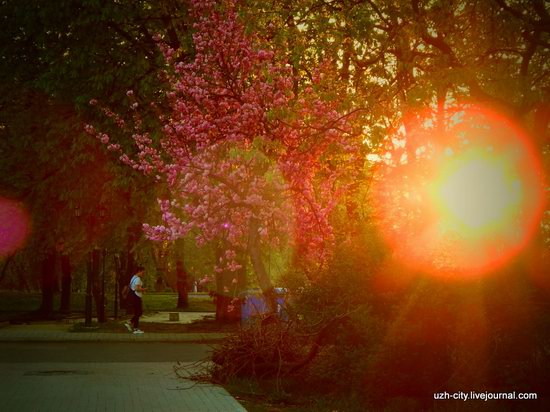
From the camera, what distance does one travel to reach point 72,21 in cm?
2384

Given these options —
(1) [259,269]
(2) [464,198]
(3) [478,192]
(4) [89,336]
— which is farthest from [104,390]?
(4) [89,336]

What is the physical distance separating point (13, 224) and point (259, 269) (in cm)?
1526

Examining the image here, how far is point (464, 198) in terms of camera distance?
14344 millimetres

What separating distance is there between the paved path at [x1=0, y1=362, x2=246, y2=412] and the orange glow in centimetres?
380

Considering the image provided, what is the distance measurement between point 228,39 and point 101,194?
8.84 metres

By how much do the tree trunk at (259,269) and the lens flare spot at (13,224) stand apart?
39.2ft

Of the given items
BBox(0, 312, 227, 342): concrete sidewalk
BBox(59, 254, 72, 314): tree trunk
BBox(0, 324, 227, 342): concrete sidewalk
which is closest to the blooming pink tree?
BBox(0, 312, 227, 342): concrete sidewalk

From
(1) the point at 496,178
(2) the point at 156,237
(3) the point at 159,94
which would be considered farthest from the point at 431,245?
(3) the point at 159,94

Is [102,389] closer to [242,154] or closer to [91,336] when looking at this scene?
[242,154]

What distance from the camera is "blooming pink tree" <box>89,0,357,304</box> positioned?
17.9m

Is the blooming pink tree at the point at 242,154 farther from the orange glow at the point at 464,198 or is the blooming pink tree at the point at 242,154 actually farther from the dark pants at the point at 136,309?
the dark pants at the point at 136,309

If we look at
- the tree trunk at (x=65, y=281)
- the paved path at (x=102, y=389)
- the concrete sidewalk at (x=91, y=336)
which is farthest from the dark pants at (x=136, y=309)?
the tree trunk at (x=65, y=281)

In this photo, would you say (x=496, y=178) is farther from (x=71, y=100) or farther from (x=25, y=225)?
(x=25, y=225)

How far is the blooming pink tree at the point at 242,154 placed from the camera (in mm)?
17938
